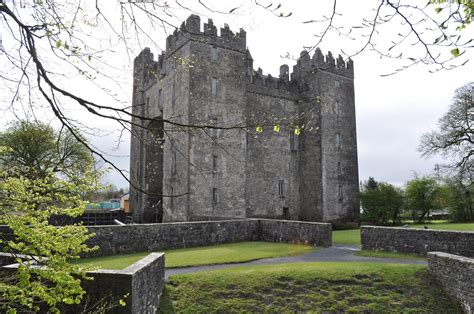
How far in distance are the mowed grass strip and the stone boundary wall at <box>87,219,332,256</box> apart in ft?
13.4

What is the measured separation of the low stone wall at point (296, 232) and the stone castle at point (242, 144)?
264 inches

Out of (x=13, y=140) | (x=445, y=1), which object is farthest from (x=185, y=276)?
(x=13, y=140)

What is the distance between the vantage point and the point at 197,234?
15.6 metres

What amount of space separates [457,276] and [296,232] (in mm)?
7467

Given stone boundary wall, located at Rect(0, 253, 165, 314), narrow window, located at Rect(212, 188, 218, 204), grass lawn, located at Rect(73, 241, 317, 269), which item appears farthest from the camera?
narrow window, located at Rect(212, 188, 218, 204)

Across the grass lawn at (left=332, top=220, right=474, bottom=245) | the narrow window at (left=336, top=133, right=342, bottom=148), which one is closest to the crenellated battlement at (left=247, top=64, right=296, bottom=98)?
the narrow window at (left=336, top=133, right=342, bottom=148)

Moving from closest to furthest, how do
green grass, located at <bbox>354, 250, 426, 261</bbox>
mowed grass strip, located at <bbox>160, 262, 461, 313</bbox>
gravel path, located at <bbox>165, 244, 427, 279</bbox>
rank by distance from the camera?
mowed grass strip, located at <bbox>160, 262, 461, 313</bbox> → gravel path, located at <bbox>165, 244, 427, 279</bbox> → green grass, located at <bbox>354, 250, 426, 261</bbox>

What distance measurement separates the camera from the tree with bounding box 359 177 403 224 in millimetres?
30312

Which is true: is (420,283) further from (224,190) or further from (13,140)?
(13,140)

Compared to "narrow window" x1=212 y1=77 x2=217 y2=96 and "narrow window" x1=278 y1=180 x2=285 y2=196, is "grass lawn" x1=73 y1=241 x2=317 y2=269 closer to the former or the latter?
"narrow window" x1=212 y1=77 x2=217 y2=96

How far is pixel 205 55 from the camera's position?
25125mm

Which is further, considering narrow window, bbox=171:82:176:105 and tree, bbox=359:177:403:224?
tree, bbox=359:177:403:224

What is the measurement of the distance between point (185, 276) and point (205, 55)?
1791cm

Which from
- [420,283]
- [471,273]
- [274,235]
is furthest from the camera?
[274,235]
